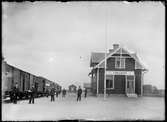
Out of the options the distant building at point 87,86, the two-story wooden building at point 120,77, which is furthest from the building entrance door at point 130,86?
the distant building at point 87,86

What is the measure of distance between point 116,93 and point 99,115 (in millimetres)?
1837

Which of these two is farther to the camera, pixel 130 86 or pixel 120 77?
pixel 120 77

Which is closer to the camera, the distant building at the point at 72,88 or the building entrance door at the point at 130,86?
the distant building at the point at 72,88

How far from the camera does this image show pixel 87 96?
5645 mm

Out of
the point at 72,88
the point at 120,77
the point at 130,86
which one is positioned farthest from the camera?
the point at 120,77

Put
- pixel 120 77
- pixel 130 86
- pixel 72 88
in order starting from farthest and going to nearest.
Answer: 1. pixel 120 77
2. pixel 130 86
3. pixel 72 88

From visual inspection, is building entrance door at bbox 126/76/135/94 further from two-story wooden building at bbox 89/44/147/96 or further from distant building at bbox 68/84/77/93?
distant building at bbox 68/84/77/93

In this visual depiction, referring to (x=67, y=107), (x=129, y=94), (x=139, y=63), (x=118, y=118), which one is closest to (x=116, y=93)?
(x=129, y=94)

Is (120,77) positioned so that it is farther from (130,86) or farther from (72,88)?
Result: (72,88)

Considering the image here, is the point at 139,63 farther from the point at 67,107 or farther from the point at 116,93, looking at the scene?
the point at 67,107

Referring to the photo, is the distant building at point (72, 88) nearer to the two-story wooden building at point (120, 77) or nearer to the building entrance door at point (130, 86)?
the two-story wooden building at point (120, 77)

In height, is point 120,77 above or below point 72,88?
above

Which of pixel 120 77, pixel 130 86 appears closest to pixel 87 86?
pixel 130 86

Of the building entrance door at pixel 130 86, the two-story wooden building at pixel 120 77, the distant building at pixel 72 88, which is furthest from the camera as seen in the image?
the building entrance door at pixel 130 86
